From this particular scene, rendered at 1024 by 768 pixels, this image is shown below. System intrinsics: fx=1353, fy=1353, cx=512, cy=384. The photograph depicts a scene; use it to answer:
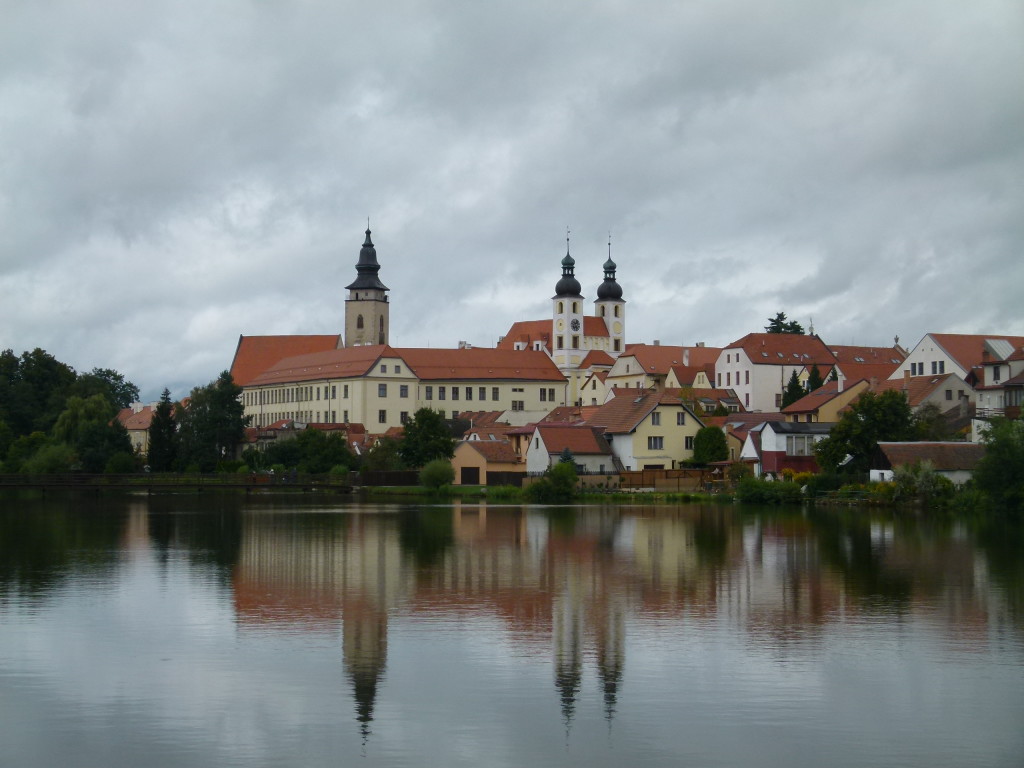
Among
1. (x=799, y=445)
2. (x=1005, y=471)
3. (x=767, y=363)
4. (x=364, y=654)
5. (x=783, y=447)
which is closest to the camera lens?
(x=364, y=654)

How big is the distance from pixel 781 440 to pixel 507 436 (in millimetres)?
21442

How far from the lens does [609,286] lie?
531 feet

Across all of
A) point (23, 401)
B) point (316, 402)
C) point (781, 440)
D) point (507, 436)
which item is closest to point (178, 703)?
point (781, 440)

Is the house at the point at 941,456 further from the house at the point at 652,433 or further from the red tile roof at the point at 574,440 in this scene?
the red tile roof at the point at 574,440

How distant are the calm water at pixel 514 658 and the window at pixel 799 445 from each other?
37.1 meters

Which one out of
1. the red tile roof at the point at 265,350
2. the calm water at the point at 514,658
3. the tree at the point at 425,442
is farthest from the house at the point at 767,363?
the calm water at the point at 514,658

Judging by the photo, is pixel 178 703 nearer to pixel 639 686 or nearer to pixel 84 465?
pixel 639 686

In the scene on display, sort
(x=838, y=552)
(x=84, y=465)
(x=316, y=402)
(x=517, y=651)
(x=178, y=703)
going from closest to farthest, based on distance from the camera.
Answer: (x=178, y=703)
(x=517, y=651)
(x=838, y=552)
(x=84, y=465)
(x=316, y=402)

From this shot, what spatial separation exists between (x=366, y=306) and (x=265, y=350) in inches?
468

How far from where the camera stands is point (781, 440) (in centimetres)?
6619

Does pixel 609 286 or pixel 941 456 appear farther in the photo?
pixel 609 286

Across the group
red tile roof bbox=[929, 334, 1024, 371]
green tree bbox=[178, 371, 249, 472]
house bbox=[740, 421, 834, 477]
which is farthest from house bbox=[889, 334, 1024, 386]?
green tree bbox=[178, 371, 249, 472]

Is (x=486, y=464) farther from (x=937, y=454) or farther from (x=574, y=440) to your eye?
(x=937, y=454)

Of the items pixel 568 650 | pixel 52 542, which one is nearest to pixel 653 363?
pixel 52 542
